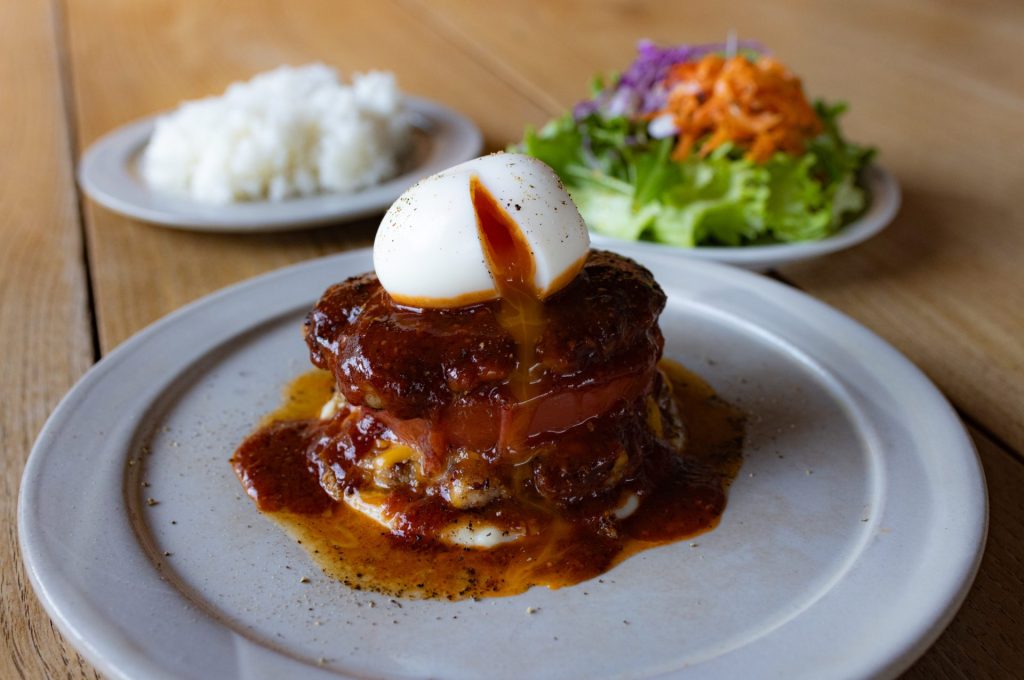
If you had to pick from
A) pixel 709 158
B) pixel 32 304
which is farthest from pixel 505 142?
pixel 32 304

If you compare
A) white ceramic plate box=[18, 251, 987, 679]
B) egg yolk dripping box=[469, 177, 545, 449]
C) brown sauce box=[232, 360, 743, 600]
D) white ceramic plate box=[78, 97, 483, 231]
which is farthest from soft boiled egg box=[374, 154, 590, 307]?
white ceramic plate box=[78, 97, 483, 231]

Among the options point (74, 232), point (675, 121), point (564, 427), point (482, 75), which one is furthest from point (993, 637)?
point (482, 75)

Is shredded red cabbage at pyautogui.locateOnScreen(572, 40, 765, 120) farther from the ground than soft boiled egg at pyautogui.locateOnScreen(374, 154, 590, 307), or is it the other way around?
soft boiled egg at pyautogui.locateOnScreen(374, 154, 590, 307)

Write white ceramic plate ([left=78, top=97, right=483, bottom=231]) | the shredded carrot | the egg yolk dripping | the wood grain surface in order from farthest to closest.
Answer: the shredded carrot, white ceramic plate ([left=78, top=97, right=483, bottom=231]), the egg yolk dripping, the wood grain surface

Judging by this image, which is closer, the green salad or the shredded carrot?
the green salad

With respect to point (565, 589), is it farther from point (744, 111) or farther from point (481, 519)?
point (744, 111)

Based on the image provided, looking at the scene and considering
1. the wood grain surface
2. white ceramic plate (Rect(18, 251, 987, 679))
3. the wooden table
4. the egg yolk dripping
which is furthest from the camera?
the wooden table

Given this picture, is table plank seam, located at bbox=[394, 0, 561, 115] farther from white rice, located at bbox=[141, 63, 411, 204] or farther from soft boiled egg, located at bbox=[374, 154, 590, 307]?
soft boiled egg, located at bbox=[374, 154, 590, 307]

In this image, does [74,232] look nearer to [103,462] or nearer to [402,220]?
[103,462]
